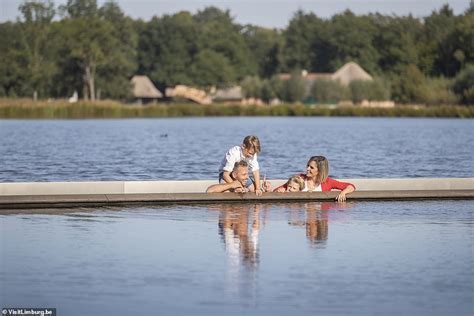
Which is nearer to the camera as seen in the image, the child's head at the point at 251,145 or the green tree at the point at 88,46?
the child's head at the point at 251,145

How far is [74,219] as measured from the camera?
17.1 meters

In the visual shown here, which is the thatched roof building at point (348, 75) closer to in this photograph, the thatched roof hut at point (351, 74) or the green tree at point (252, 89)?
the thatched roof hut at point (351, 74)

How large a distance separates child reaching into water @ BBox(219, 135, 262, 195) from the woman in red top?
91 cm

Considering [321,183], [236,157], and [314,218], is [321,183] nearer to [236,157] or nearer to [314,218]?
[236,157]

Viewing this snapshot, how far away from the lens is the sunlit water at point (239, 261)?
10594 millimetres

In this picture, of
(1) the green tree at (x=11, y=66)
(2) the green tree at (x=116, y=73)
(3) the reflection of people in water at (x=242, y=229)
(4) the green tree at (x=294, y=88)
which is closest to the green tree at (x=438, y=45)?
(4) the green tree at (x=294, y=88)

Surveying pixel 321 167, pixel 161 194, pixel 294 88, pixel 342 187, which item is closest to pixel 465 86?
pixel 294 88

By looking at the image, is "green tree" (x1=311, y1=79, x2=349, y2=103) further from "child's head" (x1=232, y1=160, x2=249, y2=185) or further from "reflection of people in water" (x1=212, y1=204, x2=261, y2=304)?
"reflection of people in water" (x1=212, y1=204, x2=261, y2=304)

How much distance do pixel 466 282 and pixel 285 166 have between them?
96.2ft

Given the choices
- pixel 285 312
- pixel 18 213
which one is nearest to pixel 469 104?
pixel 18 213

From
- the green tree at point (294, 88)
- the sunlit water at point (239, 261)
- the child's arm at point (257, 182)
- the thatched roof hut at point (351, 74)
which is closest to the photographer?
the sunlit water at point (239, 261)

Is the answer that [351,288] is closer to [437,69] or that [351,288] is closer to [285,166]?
[285,166]

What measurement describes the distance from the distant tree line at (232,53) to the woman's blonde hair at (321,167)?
269 feet

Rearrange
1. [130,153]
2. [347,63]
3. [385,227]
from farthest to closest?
1. [347,63]
2. [130,153]
3. [385,227]
